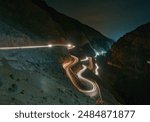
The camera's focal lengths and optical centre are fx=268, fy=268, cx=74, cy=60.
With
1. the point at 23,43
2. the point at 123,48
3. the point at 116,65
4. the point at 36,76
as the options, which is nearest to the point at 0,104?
the point at 36,76

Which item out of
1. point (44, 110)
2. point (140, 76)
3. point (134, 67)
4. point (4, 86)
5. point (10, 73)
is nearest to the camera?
point (44, 110)

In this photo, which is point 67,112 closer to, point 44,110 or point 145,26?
point 44,110

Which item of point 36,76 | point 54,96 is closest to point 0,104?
point 54,96

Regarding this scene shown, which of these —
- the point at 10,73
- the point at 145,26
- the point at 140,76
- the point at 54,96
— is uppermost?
the point at 145,26

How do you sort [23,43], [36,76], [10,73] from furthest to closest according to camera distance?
[23,43], [36,76], [10,73]

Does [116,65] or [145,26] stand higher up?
[145,26]

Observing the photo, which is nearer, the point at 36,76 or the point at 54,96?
the point at 54,96

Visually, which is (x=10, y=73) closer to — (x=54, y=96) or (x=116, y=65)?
(x=54, y=96)
